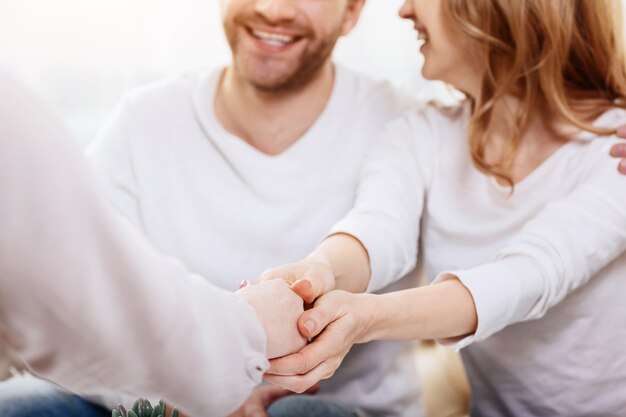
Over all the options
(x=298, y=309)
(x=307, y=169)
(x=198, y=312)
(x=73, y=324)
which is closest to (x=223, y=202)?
(x=307, y=169)

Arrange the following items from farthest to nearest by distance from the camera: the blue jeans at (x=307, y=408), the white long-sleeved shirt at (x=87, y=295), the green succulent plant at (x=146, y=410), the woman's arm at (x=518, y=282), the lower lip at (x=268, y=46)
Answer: the lower lip at (x=268, y=46) → the blue jeans at (x=307, y=408) → the woman's arm at (x=518, y=282) → the green succulent plant at (x=146, y=410) → the white long-sleeved shirt at (x=87, y=295)

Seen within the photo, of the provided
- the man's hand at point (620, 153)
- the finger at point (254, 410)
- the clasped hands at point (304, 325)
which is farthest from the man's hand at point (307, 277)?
Result: the man's hand at point (620, 153)

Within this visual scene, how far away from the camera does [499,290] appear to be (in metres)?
1.12

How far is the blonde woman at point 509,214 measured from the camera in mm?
1139

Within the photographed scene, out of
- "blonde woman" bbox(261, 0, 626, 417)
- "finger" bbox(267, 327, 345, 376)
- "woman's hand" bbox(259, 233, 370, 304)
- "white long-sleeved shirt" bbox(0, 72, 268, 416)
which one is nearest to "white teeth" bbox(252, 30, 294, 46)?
"blonde woman" bbox(261, 0, 626, 417)

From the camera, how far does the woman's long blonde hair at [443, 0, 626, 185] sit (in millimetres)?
1283

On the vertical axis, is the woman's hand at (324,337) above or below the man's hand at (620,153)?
below

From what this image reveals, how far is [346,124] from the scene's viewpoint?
1.56 meters

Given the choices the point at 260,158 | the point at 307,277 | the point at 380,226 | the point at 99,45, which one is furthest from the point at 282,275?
the point at 99,45

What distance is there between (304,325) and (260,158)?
23.3 inches

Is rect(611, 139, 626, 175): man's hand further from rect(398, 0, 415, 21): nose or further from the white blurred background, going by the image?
the white blurred background

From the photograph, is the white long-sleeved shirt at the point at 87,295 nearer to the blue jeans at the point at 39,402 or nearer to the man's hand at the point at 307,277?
the man's hand at the point at 307,277

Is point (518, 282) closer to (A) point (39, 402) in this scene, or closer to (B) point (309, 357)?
(B) point (309, 357)

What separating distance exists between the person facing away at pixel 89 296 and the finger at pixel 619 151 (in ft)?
2.22
